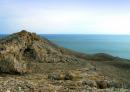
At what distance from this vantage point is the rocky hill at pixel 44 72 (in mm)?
21625

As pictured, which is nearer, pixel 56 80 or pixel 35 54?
pixel 56 80

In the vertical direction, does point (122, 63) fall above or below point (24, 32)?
below

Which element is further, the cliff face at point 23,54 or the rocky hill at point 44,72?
the cliff face at point 23,54

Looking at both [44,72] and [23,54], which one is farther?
[23,54]

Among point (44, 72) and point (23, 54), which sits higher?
point (23, 54)

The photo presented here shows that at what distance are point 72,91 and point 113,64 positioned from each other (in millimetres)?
22785

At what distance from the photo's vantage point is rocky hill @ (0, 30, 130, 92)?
21625 millimetres

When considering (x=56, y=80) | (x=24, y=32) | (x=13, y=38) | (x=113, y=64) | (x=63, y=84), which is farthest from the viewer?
(x=113, y=64)

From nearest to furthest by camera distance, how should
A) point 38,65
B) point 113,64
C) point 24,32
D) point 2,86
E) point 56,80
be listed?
point 2,86, point 56,80, point 38,65, point 24,32, point 113,64

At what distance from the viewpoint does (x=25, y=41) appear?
121 ft

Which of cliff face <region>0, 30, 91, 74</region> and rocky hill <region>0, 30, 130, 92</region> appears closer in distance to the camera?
rocky hill <region>0, 30, 130, 92</region>

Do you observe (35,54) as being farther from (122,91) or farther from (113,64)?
(122,91)

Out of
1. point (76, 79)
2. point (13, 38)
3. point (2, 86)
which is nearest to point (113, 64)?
point (13, 38)

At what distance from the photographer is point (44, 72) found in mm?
29594
